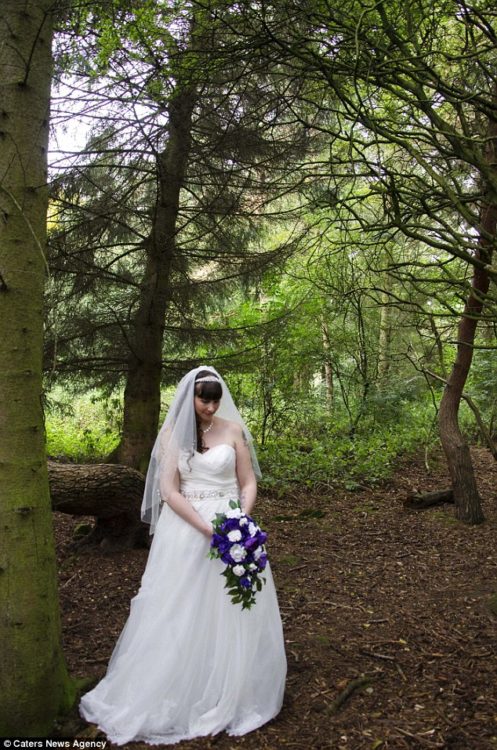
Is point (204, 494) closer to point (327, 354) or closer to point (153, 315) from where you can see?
point (153, 315)

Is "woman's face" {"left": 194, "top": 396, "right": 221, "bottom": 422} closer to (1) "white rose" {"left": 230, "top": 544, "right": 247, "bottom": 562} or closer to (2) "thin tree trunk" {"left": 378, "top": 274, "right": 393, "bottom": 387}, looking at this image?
(1) "white rose" {"left": 230, "top": 544, "right": 247, "bottom": 562}

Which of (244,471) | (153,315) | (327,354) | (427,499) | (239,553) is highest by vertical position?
(153,315)

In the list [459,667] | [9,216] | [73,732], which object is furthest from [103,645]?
[9,216]

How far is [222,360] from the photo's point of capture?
8.05 meters

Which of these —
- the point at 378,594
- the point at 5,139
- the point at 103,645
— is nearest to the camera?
the point at 5,139

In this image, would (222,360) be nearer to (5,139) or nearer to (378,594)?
(378,594)

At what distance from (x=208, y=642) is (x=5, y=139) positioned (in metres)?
3.00

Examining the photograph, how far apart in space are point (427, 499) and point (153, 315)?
4.27 m

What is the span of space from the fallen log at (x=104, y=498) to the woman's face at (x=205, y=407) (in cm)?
176

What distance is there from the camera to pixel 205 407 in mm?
3871

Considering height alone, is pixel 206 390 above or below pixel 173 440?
above

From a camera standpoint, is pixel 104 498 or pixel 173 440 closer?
pixel 173 440

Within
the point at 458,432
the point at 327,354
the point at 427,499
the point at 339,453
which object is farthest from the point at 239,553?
the point at 327,354

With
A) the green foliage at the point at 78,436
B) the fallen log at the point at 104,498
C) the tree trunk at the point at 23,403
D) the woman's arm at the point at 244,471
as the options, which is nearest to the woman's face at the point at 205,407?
the woman's arm at the point at 244,471
